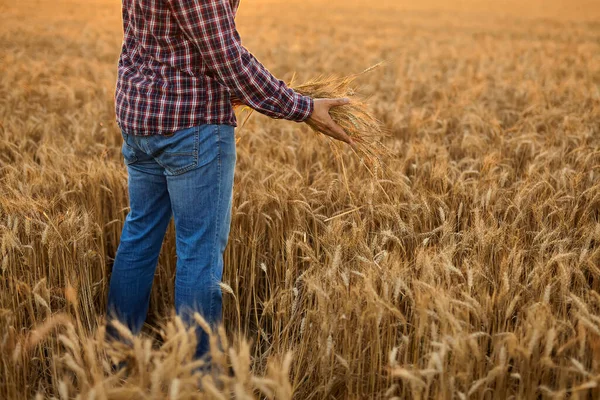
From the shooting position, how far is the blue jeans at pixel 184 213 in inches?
73.4

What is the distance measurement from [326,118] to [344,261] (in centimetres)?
64

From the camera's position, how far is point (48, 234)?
228cm

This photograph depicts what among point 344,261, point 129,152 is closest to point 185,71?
point 129,152

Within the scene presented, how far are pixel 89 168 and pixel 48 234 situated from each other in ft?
2.58

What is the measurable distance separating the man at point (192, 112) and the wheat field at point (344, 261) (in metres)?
0.20

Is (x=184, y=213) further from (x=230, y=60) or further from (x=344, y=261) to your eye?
(x=344, y=261)

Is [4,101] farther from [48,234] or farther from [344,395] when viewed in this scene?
[344,395]

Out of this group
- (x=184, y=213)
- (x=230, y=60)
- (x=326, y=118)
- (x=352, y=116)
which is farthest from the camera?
(x=352, y=116)

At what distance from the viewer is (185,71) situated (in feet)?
5.90

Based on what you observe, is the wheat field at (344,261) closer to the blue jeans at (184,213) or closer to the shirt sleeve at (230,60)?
the blue jeans at (184,213)

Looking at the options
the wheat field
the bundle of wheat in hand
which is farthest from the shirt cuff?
the wheat field

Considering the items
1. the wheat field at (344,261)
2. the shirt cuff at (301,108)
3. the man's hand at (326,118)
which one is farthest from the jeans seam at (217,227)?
the man's hand at (326,118)

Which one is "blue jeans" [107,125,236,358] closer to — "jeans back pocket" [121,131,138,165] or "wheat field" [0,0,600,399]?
"jeans back pocket" [121,131,138,165]

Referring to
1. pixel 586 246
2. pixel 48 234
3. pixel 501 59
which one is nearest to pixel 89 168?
pixel 48 234
